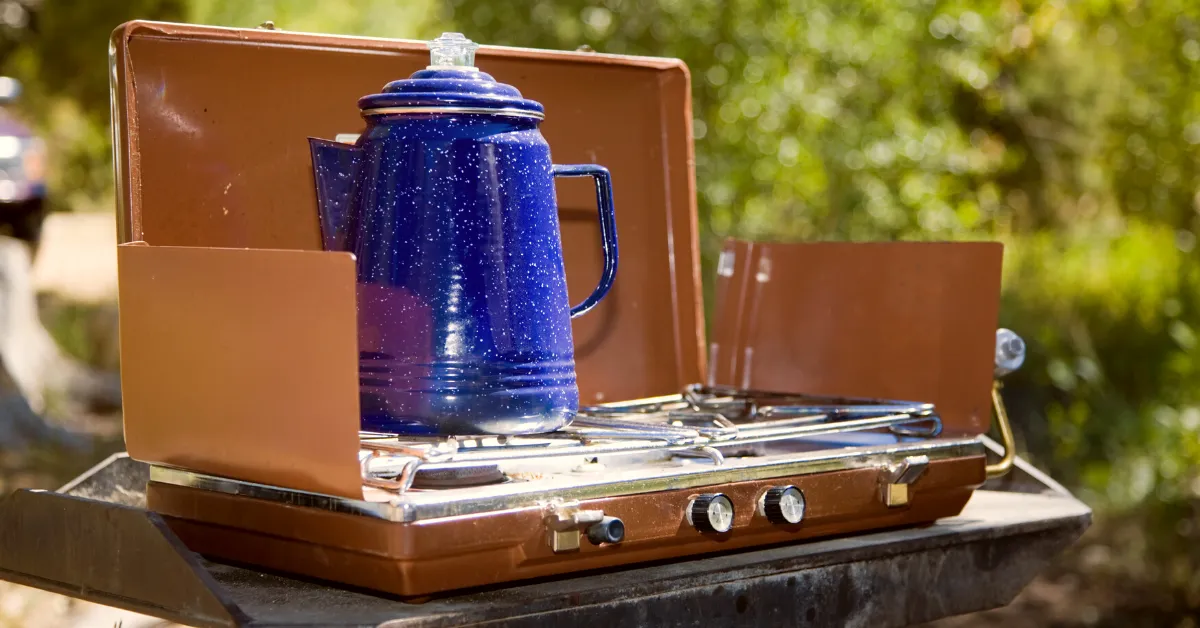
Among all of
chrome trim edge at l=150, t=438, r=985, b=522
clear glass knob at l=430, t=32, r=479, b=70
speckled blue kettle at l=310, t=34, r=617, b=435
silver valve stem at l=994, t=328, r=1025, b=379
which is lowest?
chrome trim edge at l=150, t=438, r=985, b=522

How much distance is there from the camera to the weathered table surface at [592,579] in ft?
4.99

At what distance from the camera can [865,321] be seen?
241 cm

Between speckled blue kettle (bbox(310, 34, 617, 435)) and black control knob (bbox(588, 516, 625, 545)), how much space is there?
212 mm

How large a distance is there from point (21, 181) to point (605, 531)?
33.7ft

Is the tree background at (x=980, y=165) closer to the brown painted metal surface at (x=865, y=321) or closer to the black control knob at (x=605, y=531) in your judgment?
the brown painted metal surface at (x=865, y=321)

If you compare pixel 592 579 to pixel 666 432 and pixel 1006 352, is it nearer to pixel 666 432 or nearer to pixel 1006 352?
pixel 666 432

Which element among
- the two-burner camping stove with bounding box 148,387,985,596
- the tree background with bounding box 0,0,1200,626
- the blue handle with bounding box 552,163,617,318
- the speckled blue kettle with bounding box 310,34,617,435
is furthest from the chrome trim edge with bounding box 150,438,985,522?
the tree background with bounding box 0,0,1200,626

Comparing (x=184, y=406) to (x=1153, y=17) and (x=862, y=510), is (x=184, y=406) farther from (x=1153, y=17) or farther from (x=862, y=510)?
(x=1153, y=17)

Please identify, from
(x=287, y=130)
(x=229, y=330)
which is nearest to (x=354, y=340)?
(x=229, y=330)

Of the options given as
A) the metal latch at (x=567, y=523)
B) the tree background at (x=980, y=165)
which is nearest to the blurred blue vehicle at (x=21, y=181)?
the tree background at (x=980, y=165)

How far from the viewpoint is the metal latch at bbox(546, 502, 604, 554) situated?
157 cm

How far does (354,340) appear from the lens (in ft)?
4.71

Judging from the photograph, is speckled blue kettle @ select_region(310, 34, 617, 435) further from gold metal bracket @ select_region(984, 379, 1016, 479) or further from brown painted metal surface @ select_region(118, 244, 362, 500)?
gold metal bracket @ select_region(984, 379, 1016, 479)

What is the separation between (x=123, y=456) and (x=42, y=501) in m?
0.40
